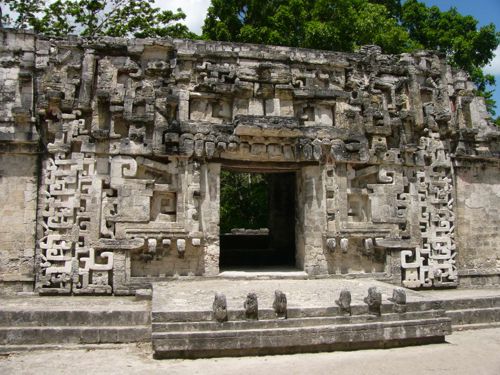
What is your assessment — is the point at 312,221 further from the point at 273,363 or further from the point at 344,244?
the point at 273,363

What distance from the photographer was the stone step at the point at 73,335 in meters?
7.65

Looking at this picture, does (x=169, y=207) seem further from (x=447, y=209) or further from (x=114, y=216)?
(x=447, y=209)

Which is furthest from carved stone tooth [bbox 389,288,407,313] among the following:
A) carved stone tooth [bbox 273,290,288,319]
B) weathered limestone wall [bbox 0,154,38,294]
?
weathered limestone wall [bbox 0,154,38,294]

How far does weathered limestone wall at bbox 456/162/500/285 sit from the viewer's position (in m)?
12.5

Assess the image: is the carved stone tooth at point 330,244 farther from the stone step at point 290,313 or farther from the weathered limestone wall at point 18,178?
the weathered limestone wall at point 18,178

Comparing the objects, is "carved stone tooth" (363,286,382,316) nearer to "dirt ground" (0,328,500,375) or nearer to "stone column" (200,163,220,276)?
"dirt ground" (0,328,500,375)

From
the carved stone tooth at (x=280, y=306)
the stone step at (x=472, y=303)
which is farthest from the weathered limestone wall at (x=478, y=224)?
the carved stone tooth at (x=280, y=306)

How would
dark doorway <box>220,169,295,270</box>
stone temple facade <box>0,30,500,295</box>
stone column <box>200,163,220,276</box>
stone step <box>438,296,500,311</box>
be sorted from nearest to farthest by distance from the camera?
stone step <box>438,296,500,311</box> < stone temple facade <box>0,30,500,295</box> < stone column <box>200,163,220,276</box> < dark doorway <box>220,169,295,270</box>

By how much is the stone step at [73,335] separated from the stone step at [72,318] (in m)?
0.11

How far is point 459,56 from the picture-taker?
77.3ft

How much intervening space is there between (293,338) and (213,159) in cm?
486

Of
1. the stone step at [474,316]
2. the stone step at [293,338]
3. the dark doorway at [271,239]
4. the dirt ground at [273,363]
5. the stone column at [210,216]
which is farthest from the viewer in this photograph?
the dark doorway at [271,239]

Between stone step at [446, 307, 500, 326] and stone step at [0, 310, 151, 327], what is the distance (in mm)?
5590

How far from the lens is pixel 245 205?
24.0 metres
